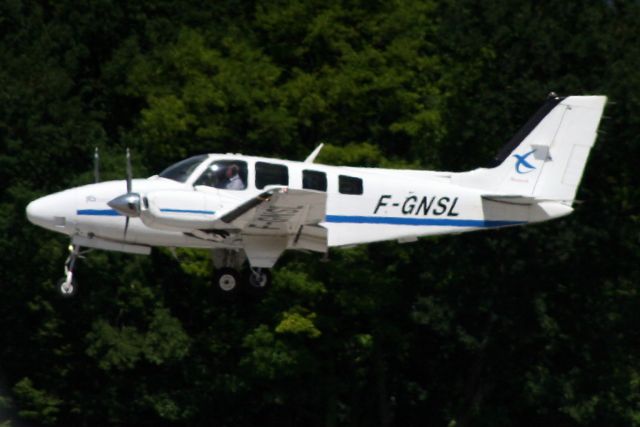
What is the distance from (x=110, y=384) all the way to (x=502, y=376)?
872 centimetres

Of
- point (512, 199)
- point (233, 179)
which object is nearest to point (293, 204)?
point (233, 179)

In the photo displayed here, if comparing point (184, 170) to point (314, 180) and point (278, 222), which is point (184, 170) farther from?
point (314, 180)

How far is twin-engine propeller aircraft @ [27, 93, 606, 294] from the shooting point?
26.0 meters

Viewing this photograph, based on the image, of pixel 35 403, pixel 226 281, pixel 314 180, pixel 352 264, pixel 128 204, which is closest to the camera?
pixel 128 204

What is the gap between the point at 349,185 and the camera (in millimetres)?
27438

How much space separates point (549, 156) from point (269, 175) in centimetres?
510

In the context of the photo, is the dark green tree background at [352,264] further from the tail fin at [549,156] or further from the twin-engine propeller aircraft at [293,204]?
the twin-engine propeller aircraft at [293,204]

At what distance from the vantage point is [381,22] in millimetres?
39094

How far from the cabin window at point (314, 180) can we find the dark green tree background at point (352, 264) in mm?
7950

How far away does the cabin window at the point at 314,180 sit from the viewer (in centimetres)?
2698

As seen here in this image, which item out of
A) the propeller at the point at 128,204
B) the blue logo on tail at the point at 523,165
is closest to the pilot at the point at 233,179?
the propeller at the point at 128,204

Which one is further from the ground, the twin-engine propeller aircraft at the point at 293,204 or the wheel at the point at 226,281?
the twin-engine propeller aircraft at the point at 293,204

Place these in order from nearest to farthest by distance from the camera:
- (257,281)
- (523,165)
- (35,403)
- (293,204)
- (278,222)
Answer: (293,204) → (278,222) → (257,281) → (523,165) → (35,403)

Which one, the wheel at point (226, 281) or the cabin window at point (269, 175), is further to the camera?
the wheel at point (226, 281)
